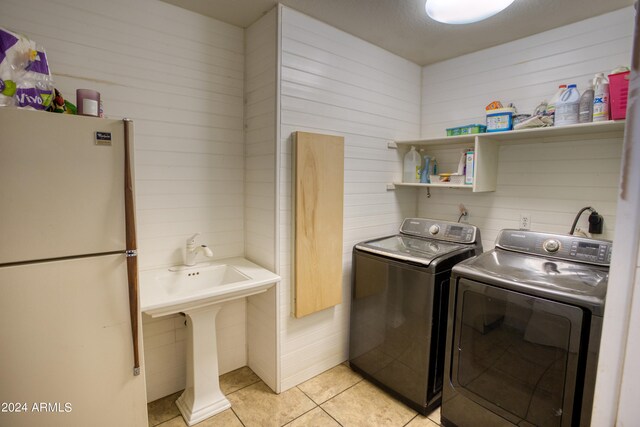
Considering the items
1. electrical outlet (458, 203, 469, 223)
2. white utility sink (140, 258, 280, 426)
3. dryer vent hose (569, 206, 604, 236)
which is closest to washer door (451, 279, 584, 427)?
dryer vent hose (569, 206, 604, 236)

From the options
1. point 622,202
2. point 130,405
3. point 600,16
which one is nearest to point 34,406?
point 130,405

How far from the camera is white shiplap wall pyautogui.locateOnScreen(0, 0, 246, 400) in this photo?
5.83 feet

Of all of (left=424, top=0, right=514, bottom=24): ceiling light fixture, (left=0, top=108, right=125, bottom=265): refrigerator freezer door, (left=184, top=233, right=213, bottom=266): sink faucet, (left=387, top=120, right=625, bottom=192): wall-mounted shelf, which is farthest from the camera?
(left=184, top=233, right=213, bottom=266): sink faucet

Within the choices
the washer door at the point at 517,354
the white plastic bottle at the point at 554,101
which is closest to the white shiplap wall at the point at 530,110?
the white plastic bottle at the point at 554,101

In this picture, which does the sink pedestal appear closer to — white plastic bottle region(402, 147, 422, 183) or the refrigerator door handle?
the refrigerator door handle

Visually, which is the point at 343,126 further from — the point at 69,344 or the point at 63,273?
the point at 69,344

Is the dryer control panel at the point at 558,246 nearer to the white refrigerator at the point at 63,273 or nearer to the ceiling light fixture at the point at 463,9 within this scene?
the ceiling light fixture at the point at 463,9

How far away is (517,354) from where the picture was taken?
1630 millimetres

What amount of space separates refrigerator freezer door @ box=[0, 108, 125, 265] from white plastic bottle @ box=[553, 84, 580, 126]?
2348 mm

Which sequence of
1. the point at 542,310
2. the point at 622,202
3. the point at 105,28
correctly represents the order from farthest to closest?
the point at 105,28 < the point at 542,310 < the point at 622,202

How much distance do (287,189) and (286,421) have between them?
4.60 ft

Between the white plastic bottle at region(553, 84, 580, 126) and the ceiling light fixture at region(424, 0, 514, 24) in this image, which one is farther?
the white plastic bottle at region(553, 84, 580, 126)

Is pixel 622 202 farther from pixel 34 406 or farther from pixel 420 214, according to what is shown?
pixel 420 214

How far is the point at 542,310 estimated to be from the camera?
1.53 metres
